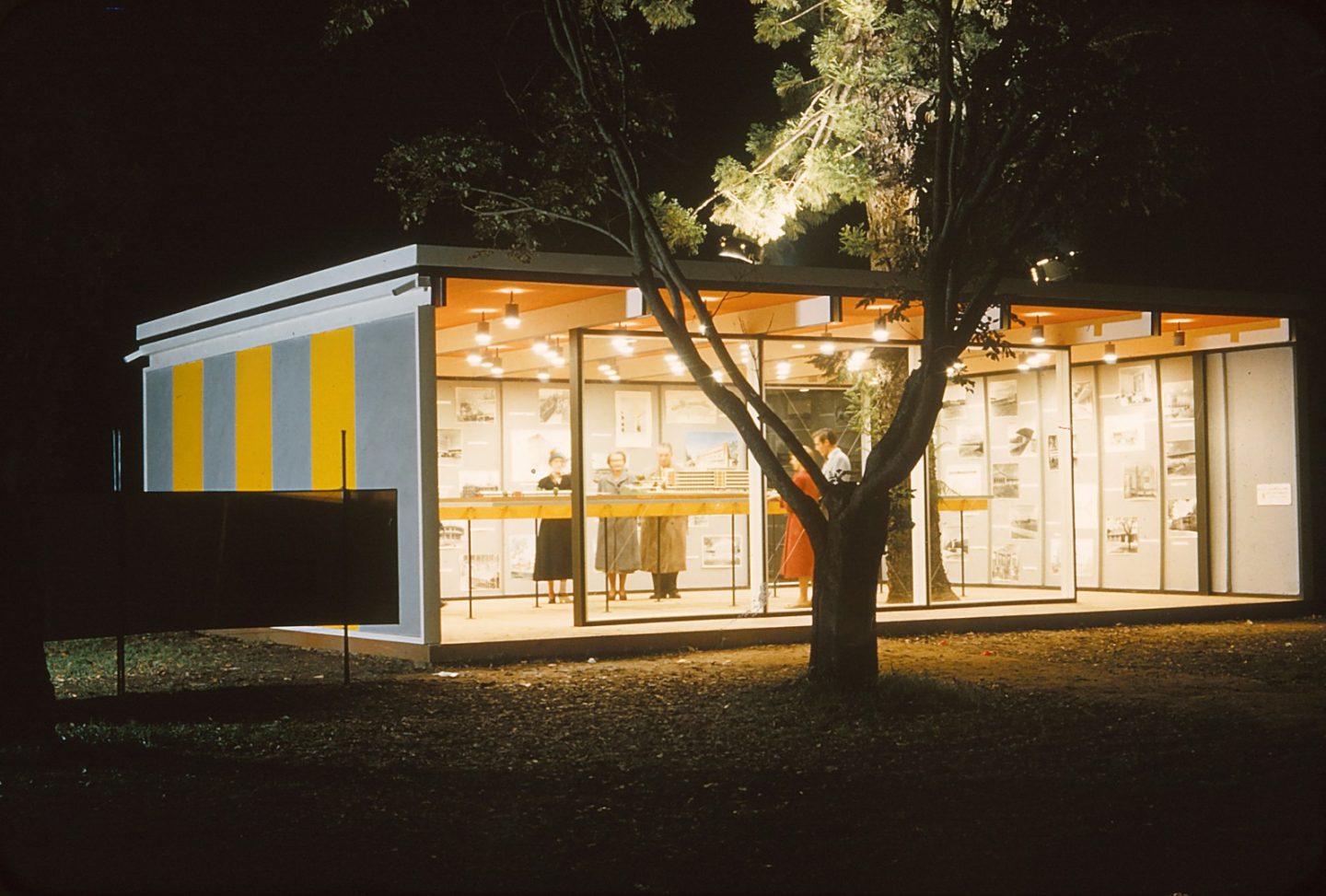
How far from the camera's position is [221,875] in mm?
5867

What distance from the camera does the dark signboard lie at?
34.0 feet

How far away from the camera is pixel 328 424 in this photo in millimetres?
14180

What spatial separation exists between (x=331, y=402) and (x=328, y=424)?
0.21 m

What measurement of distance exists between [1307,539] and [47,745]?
14.3m

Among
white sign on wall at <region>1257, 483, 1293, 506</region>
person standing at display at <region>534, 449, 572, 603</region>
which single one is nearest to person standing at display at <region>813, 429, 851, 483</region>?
person standing at display at <region>534, 449, 572, 603</region>

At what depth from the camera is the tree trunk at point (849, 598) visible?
10.4 m

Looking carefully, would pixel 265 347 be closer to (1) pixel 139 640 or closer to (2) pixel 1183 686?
(1) pixel 139 640

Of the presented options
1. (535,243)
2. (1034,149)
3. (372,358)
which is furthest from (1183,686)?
(372,358)

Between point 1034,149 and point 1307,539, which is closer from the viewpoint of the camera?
point 1034,149

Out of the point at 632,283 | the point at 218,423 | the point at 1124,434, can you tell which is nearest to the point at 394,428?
the point at 632,283

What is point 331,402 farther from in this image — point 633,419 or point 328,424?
point 633,419

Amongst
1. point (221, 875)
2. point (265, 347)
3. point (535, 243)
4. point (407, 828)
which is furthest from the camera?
point (265, 347)

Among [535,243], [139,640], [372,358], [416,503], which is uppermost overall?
[535,243]

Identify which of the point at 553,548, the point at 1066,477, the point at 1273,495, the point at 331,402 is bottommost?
the point at 553,548
